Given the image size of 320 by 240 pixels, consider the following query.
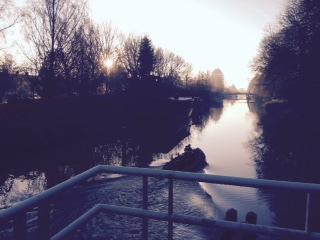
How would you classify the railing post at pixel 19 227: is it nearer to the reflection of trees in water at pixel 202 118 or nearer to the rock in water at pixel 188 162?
the rock in water at pixel 188 162

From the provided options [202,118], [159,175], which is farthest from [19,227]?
[202,118]

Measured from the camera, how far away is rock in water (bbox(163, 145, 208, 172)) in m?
17.2

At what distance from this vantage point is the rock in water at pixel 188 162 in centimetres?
1717

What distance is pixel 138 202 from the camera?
9.99 meters

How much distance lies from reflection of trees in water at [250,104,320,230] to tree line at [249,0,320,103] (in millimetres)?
3465

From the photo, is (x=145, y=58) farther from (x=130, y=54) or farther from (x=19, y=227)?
(x=19, y=227)

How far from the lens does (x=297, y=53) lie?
3684 cm

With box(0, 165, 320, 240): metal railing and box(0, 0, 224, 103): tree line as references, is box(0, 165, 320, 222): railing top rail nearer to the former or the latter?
box(0, 165, 320, 240): metal railing

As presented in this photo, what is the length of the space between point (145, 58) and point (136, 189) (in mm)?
43261

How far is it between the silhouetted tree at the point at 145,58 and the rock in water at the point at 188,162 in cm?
3411

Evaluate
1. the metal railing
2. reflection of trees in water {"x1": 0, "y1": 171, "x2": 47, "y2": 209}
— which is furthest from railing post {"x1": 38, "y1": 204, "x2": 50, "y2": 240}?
reflection of trees in water {"x1": 0, "y1": 171, "x2": 47, "y2": 209}

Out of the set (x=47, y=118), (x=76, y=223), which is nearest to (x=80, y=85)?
(x=47, y=118)

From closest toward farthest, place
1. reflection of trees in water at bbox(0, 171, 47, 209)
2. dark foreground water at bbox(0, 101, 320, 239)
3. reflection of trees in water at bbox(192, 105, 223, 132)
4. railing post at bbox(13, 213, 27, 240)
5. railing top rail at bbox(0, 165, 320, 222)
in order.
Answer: railing post at bbox(13, 213, 27, 240), railing top rail at bbox(0, 165, 320, 222), dark foreground water at bbox(0, 101, 320, 239), reflection of trees in water at bbox(0, 171, 47, 209), reflection of trees in water at bbox(192, 105, 223, 132)

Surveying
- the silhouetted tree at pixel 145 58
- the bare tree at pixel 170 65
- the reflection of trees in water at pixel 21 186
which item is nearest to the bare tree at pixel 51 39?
the reflection of trees in water at pixel 21 186
